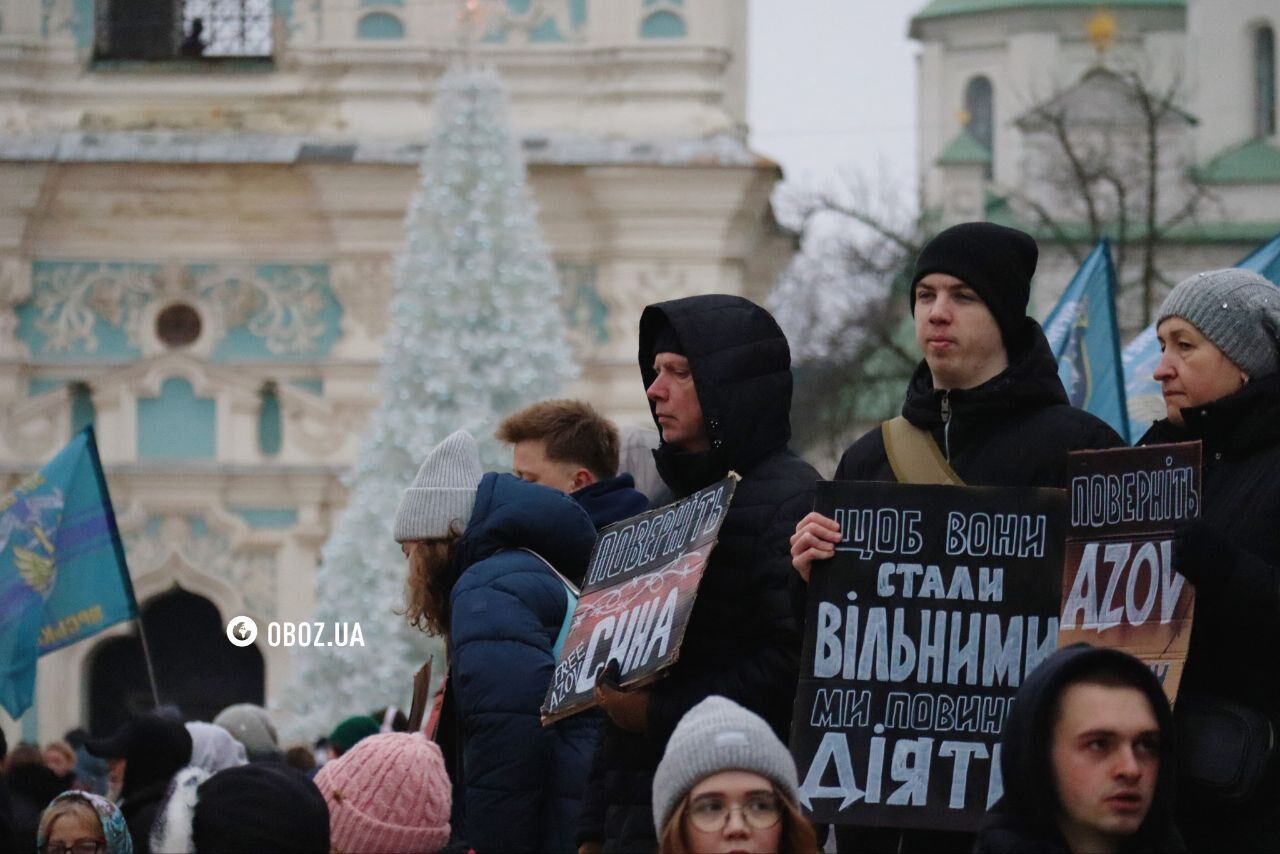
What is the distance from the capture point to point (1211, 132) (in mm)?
63375

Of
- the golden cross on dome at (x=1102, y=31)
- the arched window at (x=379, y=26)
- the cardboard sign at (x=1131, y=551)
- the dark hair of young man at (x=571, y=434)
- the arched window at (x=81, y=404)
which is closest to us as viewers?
the cardboard sign at (x=1131, y=551)

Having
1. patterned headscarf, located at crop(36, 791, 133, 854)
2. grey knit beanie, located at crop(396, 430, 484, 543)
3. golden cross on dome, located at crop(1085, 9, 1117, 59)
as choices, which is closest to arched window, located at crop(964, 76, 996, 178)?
golden cross on dome, located at crop(1085, 9, 1117, 59)

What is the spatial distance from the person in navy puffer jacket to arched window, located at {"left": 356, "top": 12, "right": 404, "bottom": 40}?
19.3 meters

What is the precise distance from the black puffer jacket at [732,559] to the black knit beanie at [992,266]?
17.5 inches

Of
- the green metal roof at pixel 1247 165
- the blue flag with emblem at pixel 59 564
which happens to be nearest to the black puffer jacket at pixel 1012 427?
the blue flag with emblem at pixel 59 564

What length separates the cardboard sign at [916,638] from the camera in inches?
218

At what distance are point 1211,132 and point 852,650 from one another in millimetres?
59213

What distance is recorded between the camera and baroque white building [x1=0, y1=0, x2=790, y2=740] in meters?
25.8

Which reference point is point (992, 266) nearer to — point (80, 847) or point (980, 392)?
point (980, 392)

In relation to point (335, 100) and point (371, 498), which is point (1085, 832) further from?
point (335, 100)

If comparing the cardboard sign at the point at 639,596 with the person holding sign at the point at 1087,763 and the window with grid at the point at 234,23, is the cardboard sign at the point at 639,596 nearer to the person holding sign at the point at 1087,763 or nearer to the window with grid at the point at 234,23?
the person holding sign at the point at 1087,763

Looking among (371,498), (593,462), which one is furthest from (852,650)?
(371,498)

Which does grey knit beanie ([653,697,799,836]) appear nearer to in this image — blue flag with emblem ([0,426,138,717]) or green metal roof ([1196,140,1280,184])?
blue flag with emblem ([0,426,138,717])

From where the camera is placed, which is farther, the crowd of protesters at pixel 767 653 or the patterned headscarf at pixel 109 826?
the patterned headscarf at pixel 109 826
